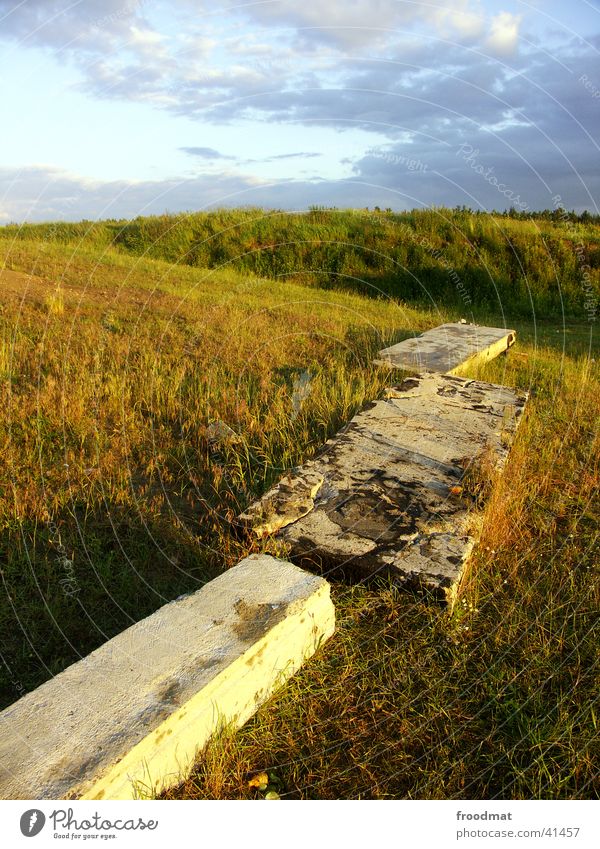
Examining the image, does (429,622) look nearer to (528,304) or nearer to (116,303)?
(116,303)

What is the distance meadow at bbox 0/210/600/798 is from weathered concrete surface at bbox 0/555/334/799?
5.0 inches

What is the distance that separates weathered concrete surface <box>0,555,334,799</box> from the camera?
187 cm

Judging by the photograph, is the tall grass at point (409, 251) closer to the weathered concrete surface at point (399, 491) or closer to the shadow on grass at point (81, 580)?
the weathered concrete surface at point (399, 491)

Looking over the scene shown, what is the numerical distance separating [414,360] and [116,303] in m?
4.32

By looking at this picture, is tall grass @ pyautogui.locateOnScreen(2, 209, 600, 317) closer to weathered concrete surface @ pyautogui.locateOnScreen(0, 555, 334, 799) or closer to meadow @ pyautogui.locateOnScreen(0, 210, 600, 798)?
meadow @ pyautogui.locateOnScreen(0, 210, 600, 798)

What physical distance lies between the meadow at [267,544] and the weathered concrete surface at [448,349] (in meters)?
0.25

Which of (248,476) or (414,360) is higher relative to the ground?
(414,360)

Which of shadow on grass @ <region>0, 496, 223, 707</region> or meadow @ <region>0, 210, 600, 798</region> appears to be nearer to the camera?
meadow @ <region>0, 210, 600, 798</region>

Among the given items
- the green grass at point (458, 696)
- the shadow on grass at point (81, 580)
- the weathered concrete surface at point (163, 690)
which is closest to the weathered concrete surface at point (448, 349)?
the green grass at point (458, 696)

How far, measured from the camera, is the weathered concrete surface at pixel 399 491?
304 cm

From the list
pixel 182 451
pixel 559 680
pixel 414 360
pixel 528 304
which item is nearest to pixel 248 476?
pixel 182 451

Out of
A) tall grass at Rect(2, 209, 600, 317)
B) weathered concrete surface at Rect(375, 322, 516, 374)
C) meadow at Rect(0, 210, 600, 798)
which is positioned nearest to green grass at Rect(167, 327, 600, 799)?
meadow at Rect(0, 210, 600, 798)

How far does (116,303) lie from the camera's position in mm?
8484

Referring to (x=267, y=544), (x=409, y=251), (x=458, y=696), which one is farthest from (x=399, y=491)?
(x=409, y=251)
